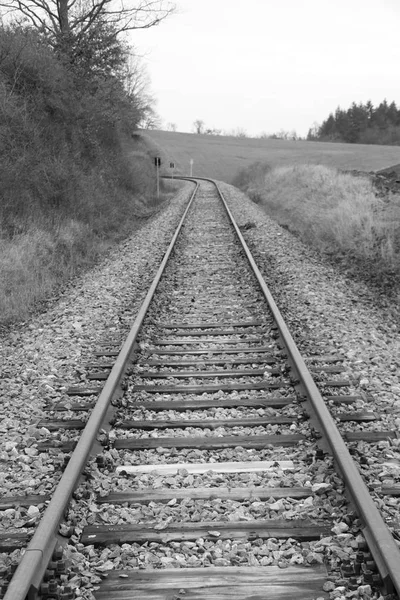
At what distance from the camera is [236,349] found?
617 cm

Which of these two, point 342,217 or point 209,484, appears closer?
point 209,484

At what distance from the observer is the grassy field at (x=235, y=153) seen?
61947mm

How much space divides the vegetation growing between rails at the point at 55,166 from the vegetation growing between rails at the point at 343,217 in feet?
17.9

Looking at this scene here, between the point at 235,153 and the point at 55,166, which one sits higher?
the point at 235,153

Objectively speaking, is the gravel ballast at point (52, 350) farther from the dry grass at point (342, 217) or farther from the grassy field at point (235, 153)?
the grassy field at point (235, 153)

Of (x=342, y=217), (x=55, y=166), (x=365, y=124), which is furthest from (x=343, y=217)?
(x=365, y=124)

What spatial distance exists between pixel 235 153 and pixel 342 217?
7396cm

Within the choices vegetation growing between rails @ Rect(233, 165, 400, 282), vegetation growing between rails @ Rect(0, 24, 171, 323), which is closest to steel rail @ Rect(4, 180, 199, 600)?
vegetation growing between rails @ Rect(0, 24, 171, 323)

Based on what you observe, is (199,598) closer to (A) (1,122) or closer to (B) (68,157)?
(A) (1,122)

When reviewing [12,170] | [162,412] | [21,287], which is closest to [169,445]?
[162,412]

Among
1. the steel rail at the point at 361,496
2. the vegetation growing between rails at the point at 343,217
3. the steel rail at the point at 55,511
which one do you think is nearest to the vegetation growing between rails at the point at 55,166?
the steel rail at the point at 55,511

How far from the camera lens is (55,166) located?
14.7 metres

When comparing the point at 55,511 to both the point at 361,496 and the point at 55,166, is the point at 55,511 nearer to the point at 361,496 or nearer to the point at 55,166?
the point at 361,496

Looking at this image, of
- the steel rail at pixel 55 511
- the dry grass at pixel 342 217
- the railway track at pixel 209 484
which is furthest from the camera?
the dry grass at pixel 342 217
